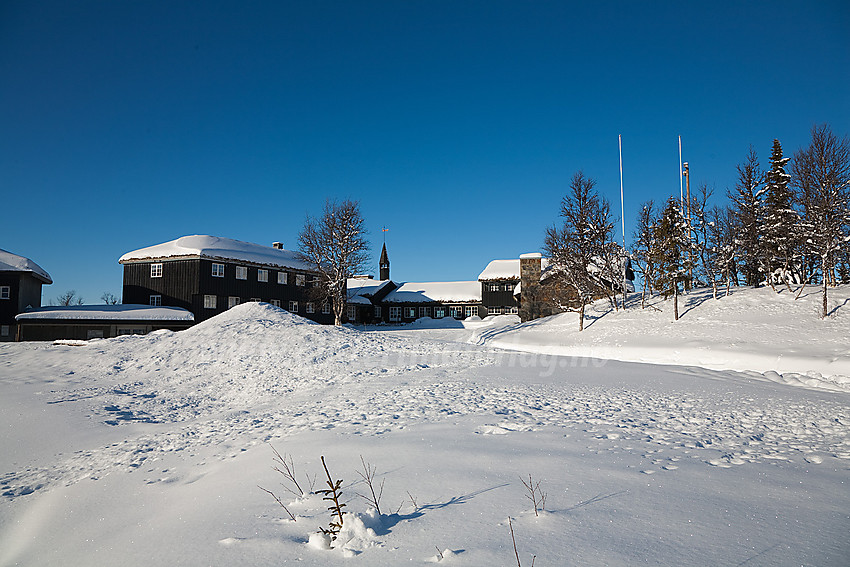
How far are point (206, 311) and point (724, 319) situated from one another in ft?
105

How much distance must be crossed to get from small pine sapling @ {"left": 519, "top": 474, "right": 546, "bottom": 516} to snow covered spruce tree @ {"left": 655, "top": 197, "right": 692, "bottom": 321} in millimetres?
24850

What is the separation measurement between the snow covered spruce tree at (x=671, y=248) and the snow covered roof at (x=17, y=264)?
3976cm

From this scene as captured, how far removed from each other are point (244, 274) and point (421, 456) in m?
34.9

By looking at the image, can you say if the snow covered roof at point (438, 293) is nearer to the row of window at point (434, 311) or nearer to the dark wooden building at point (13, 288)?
the row of window at point (434, 311)

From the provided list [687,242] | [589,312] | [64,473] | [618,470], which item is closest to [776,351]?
[687,242]

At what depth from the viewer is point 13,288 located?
33.1m

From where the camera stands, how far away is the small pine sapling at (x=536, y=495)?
186 inches

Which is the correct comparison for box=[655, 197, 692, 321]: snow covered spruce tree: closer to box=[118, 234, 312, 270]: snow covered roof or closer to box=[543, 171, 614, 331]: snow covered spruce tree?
box=[543, 171, 614, 331]: snow covered spruce tree

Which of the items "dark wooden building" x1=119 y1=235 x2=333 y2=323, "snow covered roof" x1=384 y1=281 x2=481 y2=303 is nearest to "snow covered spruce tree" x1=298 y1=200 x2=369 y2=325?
"dark wooden building" x1=119 y1=235 x2=333 y2=323

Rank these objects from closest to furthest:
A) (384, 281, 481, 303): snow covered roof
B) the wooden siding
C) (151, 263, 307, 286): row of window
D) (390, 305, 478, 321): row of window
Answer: the wooden siding → (151, 263, 307, 286): row of window → (384, 281, 481, 303): snow covered roof → (390, 305, 478, 321): row of window

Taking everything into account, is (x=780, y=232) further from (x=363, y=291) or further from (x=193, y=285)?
(x=363, y=291)

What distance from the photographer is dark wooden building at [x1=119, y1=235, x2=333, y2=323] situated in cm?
3544

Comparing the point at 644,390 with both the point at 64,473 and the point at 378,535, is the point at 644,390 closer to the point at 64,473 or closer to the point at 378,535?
the point at 378,535

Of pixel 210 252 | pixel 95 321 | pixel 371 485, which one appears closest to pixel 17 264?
pixel 95 321
